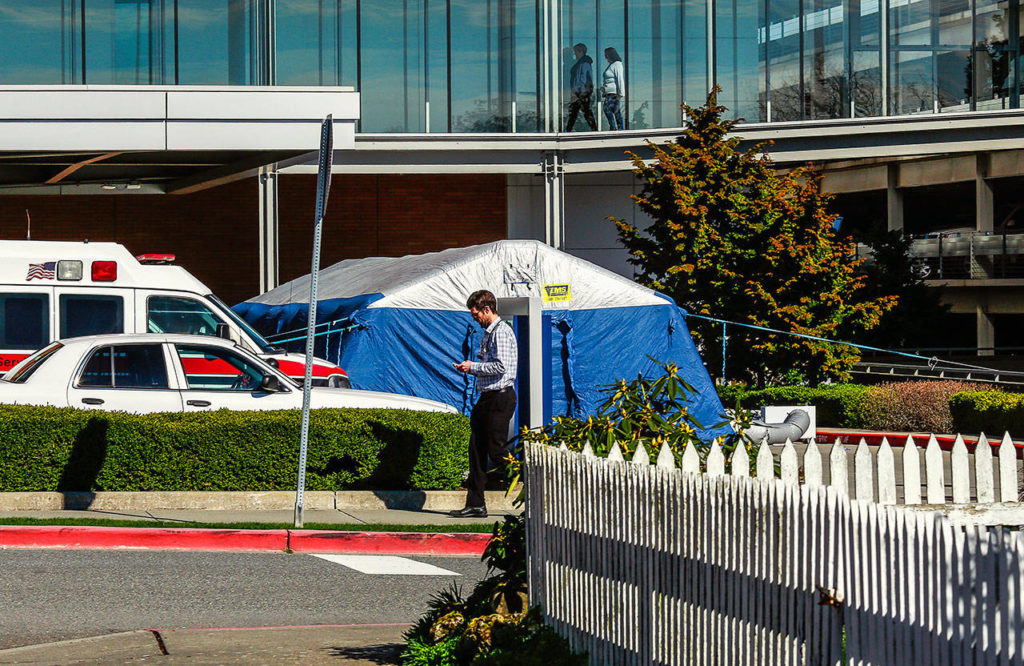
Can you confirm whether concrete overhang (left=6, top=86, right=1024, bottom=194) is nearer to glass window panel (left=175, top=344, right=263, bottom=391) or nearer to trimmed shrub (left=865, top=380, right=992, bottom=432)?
glass window panel (left=175, top=344, right=263, bottom=391)

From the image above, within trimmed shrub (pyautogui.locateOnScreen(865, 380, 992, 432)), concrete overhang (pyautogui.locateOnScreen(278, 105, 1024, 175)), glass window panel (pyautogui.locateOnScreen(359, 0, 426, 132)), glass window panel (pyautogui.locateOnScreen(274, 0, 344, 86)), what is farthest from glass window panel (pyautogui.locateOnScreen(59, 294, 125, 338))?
trimmed shrub (pyautogui.locateOnScreen(865, 380, 992, 432))

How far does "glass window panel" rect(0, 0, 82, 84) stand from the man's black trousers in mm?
17791

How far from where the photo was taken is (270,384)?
13.4m

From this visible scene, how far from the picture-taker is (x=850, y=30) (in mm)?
30859

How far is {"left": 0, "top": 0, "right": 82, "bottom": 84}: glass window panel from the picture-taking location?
1042 inches

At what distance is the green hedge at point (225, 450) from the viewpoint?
39.5 ft

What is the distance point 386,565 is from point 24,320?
6745 millimetres

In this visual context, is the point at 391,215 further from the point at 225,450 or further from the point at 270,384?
the point at 225,450

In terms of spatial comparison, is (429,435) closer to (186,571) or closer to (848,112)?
(186,571)

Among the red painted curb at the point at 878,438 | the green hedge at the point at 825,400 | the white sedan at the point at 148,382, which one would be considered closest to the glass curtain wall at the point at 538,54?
the green hedge at the point at 825,400

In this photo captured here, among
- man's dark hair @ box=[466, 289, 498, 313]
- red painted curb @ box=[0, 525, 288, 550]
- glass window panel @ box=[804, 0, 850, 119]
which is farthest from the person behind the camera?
glass window panel @ box=[804, 0, 850, 119]

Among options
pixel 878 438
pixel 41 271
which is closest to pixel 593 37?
Result: pixel 878 438

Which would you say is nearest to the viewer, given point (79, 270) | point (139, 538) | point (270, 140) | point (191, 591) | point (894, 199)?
point (191, 591)

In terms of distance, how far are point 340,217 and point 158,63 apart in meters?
6.16
